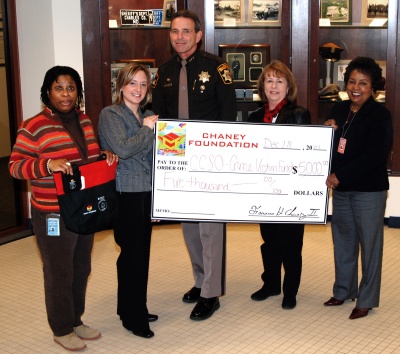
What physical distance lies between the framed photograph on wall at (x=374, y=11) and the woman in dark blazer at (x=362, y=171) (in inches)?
84.9

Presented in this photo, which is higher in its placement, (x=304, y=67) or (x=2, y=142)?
(x=304, y=67)

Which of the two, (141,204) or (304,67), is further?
(304,67)

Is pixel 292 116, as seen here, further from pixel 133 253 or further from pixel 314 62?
pixel 314 62

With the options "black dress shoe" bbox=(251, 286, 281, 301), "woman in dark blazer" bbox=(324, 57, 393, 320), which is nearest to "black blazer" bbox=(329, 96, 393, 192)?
"woman in dark blazer" bbox=(324, 57, 393, 320)

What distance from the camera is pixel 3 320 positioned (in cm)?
408

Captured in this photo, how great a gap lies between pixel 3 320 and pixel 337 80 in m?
3.52

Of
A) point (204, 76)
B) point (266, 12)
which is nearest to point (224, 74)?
point (204, 76)

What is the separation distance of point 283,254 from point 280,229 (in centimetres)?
16

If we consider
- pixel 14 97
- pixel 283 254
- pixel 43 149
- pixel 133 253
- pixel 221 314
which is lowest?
pixel 221 314

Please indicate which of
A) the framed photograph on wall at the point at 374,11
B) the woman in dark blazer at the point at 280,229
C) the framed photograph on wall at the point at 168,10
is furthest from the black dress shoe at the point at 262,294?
the framed photograph on wall at the point at 374,11

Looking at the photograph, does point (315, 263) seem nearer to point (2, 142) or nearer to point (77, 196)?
point (77, 196)

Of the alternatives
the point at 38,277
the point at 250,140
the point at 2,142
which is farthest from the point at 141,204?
the point at 2,142

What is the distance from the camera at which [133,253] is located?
3.71 m

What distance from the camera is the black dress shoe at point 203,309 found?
13.3 feet
